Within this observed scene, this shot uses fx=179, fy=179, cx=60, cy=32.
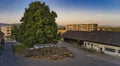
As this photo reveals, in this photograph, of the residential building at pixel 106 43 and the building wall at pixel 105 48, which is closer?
the building wall at pixel 105 48

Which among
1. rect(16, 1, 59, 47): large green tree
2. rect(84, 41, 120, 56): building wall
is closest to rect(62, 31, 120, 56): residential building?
rect(84, 41, 120, 56): building wall

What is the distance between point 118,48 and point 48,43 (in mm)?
Result: 11053

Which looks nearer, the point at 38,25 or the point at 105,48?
the point at 105,48

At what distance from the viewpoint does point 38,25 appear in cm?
2814

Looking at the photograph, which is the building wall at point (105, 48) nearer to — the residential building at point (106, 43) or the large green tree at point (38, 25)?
the residential building at point (106, 43)

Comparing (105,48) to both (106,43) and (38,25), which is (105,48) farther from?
(38,25)

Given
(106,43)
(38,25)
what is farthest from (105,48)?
(38,25)

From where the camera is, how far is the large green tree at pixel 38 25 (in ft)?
92.2

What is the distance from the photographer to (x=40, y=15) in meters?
28.7

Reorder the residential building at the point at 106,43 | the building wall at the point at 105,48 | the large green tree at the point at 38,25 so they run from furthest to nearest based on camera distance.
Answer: the large green tree at the point at 38,25, the residential building at the point at 106,43, the building wall at the point at 105,48

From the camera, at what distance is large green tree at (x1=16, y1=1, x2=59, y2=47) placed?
28094 millimetres

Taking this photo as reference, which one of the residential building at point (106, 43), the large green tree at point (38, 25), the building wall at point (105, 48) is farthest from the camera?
the large green tree at point (38, 25)

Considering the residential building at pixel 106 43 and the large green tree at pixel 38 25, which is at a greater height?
the large green tree at pixel 38 25

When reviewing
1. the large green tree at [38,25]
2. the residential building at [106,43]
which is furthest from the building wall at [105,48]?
the large green tree at [38,25]
